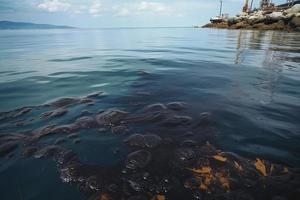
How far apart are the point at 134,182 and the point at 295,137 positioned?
3035 millimetres

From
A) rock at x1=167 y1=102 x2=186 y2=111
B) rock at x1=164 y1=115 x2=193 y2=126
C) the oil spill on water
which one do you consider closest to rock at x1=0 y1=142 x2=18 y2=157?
the oil spill on water

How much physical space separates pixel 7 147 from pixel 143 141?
2.34 meters

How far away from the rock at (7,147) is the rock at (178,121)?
9.18ft

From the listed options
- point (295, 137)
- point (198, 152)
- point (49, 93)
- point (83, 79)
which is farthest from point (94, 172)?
point (83, 79)

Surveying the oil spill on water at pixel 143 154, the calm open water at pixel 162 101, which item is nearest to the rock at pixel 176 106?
Answer: the oil spill on water at pixel 143 154

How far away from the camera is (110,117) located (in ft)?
15.4

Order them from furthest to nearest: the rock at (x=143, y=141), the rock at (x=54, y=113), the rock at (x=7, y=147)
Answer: the rock at (x=54, y=113) → the rock at (x=143, y=141) → the rock at (x=7, y=147)

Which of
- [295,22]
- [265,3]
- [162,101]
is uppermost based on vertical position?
[265,3]

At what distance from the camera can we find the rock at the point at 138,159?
312 centimetres

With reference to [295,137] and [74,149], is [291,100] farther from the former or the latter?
[74,149]

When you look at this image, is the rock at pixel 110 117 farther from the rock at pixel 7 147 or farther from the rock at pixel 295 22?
the rock at pixel 295 22

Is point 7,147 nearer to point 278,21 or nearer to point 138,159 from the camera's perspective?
point 138,159

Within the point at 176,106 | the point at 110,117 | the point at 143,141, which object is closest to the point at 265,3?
the point at 176,106

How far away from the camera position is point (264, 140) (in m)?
3.74
